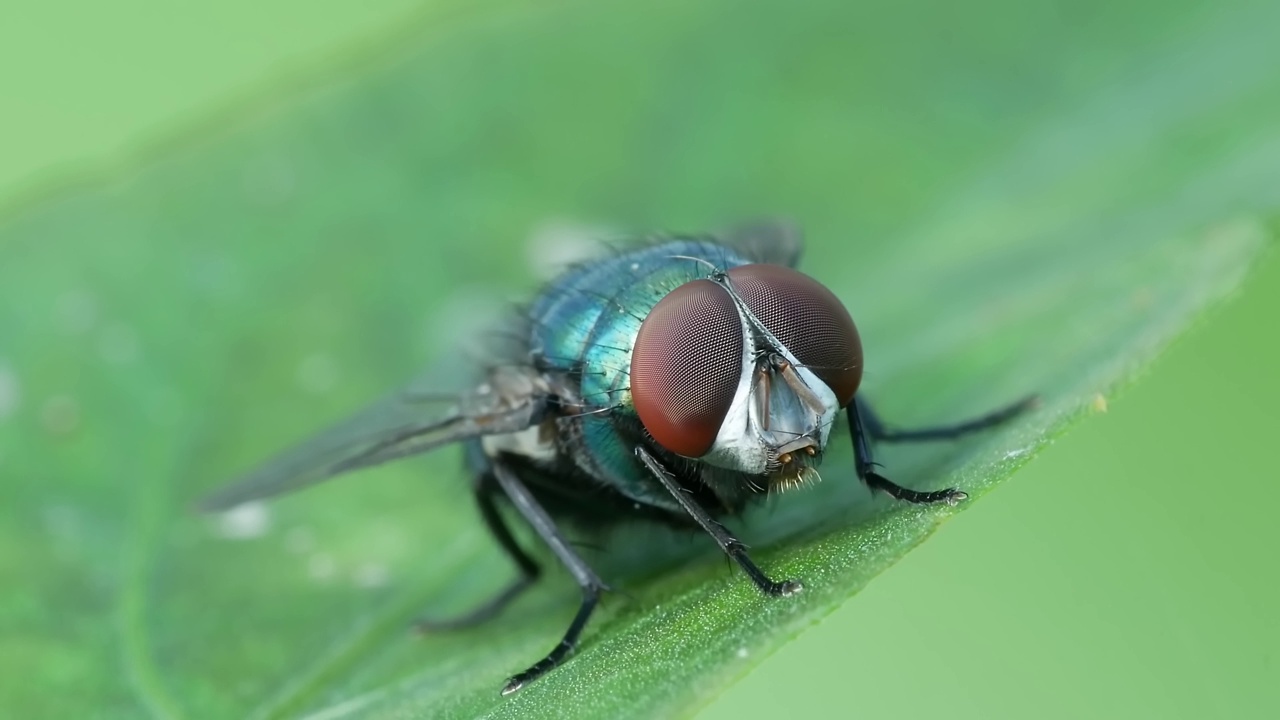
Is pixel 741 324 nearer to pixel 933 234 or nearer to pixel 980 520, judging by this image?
pixel 980 520

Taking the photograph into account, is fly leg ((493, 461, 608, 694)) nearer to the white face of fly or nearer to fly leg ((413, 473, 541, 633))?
fly leg ((413, 473, 541, 633))

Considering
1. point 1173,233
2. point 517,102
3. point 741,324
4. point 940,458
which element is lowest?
point 940,458

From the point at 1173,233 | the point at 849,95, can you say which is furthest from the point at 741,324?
the point at 849,95

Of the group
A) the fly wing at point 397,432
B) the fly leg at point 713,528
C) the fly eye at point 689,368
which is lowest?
the fly leg at point 713,528

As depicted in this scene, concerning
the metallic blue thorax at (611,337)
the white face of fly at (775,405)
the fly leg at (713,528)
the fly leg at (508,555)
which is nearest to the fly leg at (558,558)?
the fly leg at (508,555)

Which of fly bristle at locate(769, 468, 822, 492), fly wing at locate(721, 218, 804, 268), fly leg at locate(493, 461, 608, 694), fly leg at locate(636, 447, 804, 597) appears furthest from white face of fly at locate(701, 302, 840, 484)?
fly wing at locate(721, 218, 804, 268)

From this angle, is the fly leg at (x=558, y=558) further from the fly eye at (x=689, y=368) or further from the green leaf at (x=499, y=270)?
the fly eye at (x=689, y=368)

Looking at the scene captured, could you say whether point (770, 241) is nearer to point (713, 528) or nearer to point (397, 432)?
point (713, 528)
